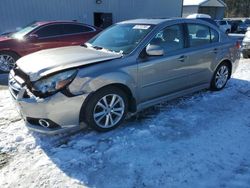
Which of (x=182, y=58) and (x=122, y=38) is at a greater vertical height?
(x=122, y=38)

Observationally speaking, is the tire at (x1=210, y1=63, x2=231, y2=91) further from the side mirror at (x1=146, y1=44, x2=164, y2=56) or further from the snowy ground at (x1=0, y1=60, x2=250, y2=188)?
the side mirror at (x1=146, y1=44, x2=164, y2=56)

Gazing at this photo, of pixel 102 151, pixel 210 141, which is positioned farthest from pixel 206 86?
pixel 102 151

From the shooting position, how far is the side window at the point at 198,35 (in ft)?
16.1

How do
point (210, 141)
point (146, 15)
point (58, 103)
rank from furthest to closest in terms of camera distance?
point (146, 15) → point (210, 141) → point (58, 103)

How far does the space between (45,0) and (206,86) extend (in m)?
11.3

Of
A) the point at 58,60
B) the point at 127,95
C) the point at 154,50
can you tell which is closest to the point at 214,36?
the point at 154,50

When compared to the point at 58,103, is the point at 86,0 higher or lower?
higher

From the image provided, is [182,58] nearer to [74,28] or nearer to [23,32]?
[74,28]

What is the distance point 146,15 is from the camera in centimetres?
1892

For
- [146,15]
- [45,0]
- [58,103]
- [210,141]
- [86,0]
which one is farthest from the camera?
[146,15]

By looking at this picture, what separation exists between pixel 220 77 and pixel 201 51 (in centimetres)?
111

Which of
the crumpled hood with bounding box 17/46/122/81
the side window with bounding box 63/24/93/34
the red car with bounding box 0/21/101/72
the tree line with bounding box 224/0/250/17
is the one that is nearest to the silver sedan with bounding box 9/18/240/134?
the crumpled hood with bounding box 17/46/122/81

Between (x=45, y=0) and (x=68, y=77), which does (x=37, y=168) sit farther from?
(x=45, y=0)

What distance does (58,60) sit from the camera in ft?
12.3
